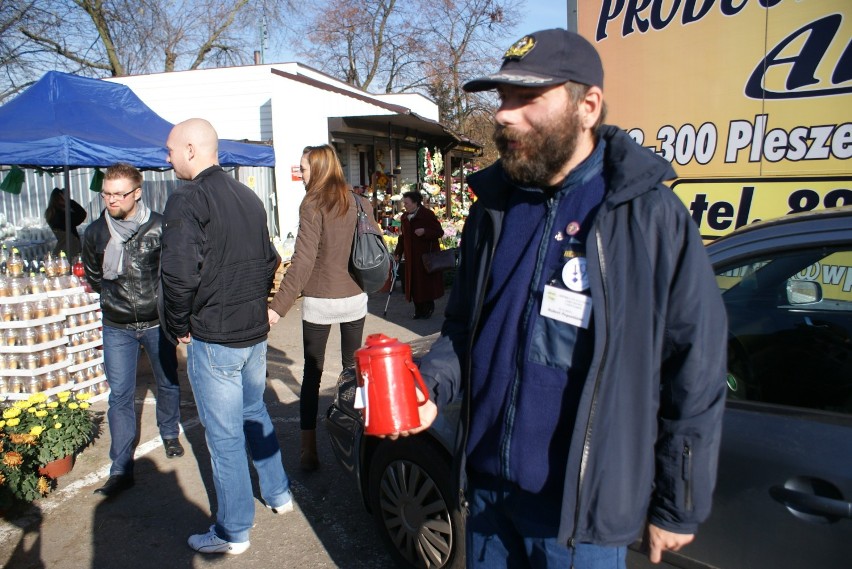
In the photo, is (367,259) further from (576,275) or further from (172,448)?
(576,275)

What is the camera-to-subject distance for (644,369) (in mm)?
1459

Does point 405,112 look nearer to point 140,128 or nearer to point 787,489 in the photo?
point 140,128

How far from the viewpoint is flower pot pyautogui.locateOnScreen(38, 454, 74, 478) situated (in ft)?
13.5

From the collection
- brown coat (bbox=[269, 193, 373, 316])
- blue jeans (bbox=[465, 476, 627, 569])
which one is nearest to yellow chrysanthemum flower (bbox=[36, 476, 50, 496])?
brown coat (bbox=[269, 193, 373, 316])

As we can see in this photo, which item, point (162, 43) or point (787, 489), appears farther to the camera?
point (162, 43)

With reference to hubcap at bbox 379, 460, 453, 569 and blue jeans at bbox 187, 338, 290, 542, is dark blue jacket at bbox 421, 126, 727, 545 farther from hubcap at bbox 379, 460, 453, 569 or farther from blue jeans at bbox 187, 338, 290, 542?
blue jeans at bbox 187, 338, 290, 542

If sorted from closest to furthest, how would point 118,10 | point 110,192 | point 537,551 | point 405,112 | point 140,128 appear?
point 537,551, point 110,192, point 140,128, point 405,112, point 118,10

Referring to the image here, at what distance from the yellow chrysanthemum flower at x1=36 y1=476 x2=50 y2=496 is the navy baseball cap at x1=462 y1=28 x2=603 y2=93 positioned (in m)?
3.82

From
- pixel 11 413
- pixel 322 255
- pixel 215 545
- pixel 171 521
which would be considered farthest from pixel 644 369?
pixel 11 413

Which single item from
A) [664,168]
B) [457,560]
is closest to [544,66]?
[664,168]

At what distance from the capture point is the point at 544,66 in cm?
151

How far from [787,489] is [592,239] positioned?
1065 millimetres

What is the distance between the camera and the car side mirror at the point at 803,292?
2.40 m

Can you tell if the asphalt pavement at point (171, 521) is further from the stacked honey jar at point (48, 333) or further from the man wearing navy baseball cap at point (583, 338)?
the man wearing navy baseball cap at point (583, 338)
